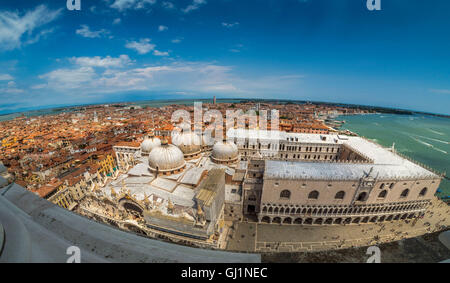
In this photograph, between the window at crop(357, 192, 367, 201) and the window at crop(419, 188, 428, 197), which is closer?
the window at crop(357, 192, 367, 201)

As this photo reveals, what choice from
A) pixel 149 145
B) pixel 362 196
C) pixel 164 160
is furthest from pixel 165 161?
pixel 362 196

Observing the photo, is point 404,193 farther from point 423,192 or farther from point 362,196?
point 362,196

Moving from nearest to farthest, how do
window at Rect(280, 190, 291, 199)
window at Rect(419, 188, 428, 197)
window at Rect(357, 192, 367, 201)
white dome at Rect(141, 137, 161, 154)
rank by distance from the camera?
window at Rect(280, 190, 291, 199)
window at Rect(357, 192, 367, 201)
window at Rect(419, 188, 428, 197)
white dome at Rect(141, 137, 161, 154)

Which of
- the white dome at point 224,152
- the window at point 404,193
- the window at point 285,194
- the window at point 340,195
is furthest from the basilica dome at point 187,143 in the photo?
the window at point 404,193

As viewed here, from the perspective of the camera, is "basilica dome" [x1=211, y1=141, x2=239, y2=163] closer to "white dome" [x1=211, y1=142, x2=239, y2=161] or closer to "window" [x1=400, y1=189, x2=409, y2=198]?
"white dome" [x1=211, y1=142, x2=239, y2=161]

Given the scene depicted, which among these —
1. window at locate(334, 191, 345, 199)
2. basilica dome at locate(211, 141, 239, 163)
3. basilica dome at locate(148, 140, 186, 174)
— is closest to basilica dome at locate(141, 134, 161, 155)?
basilica dome at locate(148, 140, 186, 174)
